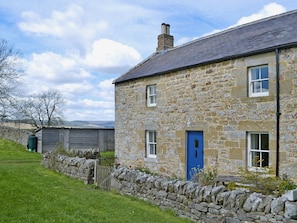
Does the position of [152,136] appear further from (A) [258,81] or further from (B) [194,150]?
(A) [258,81]

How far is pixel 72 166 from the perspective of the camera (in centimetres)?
1416

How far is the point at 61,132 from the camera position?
2584 centimetres

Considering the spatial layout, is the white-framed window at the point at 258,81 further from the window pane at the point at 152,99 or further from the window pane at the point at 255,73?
the window pane at the point at 152,99

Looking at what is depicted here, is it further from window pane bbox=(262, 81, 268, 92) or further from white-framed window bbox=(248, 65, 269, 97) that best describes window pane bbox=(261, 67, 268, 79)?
window pane bbox=(262, 81, 268, 92)

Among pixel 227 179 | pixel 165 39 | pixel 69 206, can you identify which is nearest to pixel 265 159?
pixel 227 179

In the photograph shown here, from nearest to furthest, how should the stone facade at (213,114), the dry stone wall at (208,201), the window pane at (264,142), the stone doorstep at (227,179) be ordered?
the dry stone wall at (208,201) < the stone doorstep at (227,179) < the stone facade at (213,114) < the window pane at (264,142)

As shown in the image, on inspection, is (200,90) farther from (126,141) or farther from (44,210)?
(44,210)

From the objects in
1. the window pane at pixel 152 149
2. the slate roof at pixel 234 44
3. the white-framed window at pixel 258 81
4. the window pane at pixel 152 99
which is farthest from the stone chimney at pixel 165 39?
the white-framed window at pixel 258 81

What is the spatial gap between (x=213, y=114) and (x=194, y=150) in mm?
1891

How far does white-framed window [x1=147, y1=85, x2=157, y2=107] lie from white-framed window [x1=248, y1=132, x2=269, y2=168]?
5.75m

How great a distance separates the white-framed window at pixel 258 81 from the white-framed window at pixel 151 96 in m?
5.53

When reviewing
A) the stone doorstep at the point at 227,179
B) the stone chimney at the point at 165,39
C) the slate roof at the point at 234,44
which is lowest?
the stone doorstep at the point at 227,179

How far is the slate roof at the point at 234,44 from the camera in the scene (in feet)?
36.2

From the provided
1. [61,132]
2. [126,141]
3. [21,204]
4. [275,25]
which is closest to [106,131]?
[61,132]
